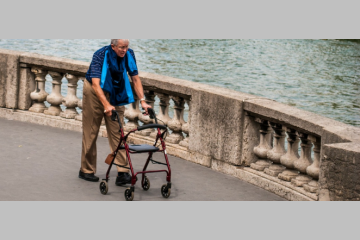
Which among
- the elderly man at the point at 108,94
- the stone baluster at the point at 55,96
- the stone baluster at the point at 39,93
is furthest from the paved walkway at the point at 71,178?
the stone baluster at the point at 39,93

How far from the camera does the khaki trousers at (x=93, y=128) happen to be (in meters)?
6.89

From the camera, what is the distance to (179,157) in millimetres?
8297

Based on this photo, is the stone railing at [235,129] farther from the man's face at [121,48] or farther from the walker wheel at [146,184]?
the man's face at [121,48]

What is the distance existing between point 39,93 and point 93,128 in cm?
310

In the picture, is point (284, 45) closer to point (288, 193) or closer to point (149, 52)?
point (149, 52)

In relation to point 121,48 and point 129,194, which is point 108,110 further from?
point 129,194

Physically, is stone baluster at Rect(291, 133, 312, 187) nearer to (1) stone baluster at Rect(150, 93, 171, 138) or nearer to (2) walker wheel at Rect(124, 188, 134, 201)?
(2) walker wheel at Rect(124, 188, 134, 201)

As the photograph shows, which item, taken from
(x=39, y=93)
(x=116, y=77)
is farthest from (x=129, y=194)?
(x=39, y=93)

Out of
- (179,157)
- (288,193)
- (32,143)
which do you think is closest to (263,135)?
(288,193)

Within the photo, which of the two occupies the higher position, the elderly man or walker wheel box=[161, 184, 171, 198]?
the elderly man

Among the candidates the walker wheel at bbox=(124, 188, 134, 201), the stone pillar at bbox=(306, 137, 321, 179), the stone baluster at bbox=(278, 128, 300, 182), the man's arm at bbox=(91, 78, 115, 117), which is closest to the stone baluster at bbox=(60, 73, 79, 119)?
the man's arm at bbox=(91, 78, 115, 117)

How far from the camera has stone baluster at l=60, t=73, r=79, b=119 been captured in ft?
30.8

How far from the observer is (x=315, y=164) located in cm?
651

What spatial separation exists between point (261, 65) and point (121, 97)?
1042 inches
